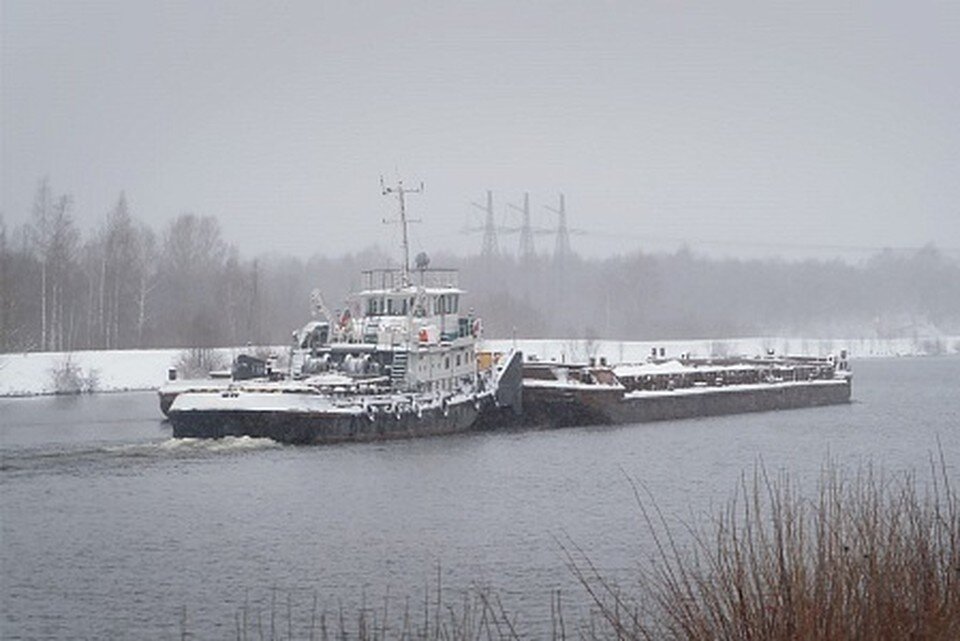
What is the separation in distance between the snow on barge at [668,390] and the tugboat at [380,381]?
1971 mm

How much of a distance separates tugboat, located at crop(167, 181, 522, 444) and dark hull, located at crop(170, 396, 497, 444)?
3 cm

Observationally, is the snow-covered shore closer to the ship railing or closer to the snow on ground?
the snow on ground

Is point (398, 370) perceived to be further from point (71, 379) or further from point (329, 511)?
point (71, 379)

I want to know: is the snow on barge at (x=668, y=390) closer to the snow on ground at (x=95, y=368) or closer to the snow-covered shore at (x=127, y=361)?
the snow-covered shore at (x=127, y=361)

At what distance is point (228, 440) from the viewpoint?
122ft

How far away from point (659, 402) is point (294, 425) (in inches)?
771

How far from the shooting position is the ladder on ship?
4194 cm

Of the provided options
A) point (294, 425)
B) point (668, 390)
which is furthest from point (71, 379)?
point (294, 425)

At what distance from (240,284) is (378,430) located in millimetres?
44274

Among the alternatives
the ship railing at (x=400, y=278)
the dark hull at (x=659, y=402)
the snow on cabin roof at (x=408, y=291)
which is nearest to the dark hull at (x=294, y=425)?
the snow on cabin roof at (x=408, y=291)

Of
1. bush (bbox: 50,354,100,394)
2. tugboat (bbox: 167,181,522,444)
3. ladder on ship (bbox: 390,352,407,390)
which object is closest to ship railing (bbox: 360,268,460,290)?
tugboat (bbox: 167,181,522,444)

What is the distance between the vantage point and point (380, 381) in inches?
1612

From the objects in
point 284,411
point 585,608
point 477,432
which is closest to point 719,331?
point 477,432

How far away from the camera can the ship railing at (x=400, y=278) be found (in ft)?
151
